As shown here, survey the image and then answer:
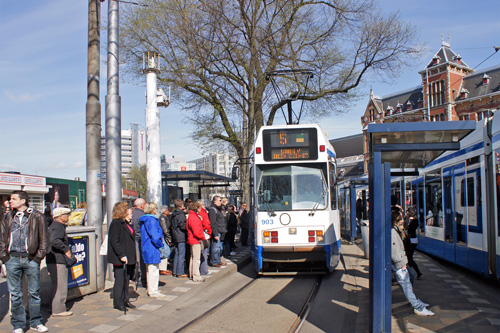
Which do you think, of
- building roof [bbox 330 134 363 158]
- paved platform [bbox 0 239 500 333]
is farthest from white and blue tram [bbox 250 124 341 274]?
building roof [bbox 330 134 363 158]

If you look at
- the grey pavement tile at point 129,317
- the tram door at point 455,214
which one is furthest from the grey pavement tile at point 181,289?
the tram door at point 455,214

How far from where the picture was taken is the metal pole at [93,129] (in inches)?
322

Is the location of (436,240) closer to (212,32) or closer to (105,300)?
(105,300)

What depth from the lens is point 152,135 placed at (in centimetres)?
1076

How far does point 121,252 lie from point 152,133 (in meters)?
4.47

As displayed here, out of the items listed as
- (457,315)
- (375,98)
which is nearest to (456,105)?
(375,98)

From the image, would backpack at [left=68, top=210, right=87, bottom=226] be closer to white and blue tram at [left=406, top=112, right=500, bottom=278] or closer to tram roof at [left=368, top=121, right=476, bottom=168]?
tram roof at [left=368, top=121, right=476, bottom=168]

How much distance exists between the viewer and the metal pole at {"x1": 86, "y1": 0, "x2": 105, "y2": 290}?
26.9 feet

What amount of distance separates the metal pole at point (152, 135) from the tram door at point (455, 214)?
6645 millimetres

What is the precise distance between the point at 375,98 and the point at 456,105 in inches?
885

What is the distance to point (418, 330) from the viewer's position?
555 centimetres

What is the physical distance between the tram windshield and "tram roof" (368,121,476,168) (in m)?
4.59

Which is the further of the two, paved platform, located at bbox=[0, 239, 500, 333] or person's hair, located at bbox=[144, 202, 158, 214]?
person's hair, located at bbox=[144, 202, 158, 214]

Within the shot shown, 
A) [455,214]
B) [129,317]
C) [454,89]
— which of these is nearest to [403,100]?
[454,89]
